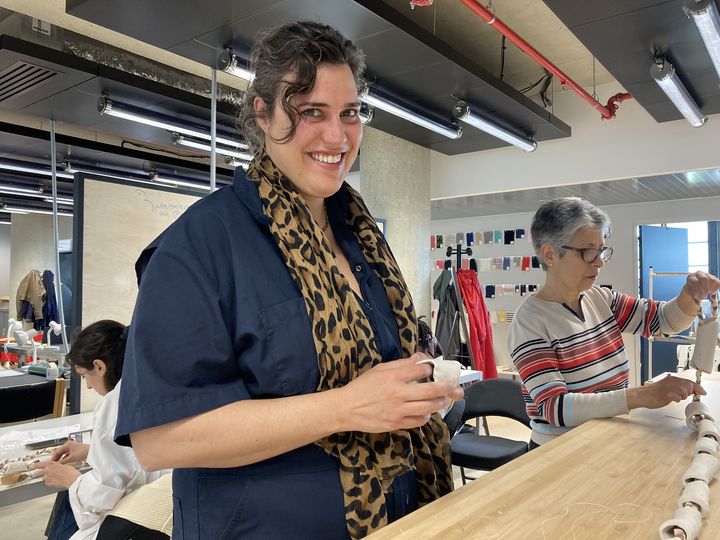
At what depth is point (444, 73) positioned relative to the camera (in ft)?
13.1

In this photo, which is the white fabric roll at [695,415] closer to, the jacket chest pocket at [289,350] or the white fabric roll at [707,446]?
the white fabric roll at [707,446]

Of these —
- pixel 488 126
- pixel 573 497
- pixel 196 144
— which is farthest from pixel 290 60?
pixel 196 144

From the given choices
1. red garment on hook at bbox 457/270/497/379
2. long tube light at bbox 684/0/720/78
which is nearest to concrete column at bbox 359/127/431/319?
red garment on hook at bbox 457/270/497/379

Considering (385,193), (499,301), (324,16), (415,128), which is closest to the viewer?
(324,16)

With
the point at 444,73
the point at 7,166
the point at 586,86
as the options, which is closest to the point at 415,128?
the point at 444,73

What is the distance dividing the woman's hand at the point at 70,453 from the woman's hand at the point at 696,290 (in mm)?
2618

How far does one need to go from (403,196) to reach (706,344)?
186 inches

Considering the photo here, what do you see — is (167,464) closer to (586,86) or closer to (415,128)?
(415,128)

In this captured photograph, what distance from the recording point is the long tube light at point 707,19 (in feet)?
9.04

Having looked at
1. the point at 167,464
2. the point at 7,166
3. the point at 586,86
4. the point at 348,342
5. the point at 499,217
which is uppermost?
the point at 586,86

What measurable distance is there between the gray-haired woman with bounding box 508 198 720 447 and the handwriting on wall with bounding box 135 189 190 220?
2.49 m

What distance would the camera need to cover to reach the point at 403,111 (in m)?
4.26

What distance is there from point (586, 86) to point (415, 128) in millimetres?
1908

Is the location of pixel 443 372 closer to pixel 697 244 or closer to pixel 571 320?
pixel 571 320
